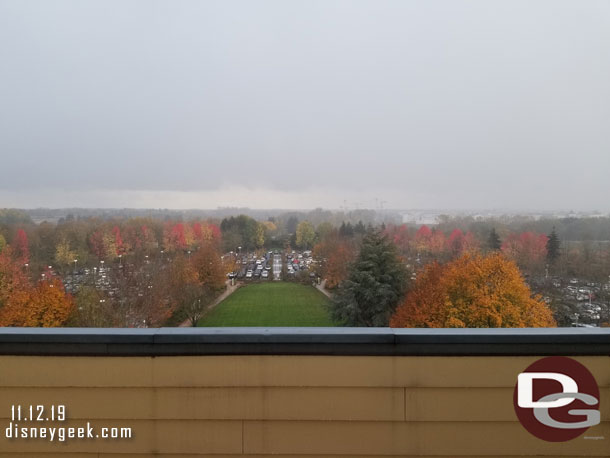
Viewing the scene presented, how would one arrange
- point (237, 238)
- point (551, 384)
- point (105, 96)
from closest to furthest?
point (551, 384)
point (105, 96)
point (237, 238)

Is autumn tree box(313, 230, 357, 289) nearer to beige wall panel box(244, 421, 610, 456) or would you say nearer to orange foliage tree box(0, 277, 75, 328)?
orange foliage tree box(0, 277, 75, 328)

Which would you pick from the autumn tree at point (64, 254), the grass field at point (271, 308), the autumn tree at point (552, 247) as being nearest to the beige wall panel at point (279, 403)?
the grass field at point (271, 308)

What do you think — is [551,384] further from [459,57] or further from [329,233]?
[329,233]

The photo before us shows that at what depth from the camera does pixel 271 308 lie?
1928 cm

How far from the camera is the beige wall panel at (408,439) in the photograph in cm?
132

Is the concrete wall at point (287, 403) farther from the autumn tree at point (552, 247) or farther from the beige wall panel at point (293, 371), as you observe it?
the autumn tree at point (552, 247)

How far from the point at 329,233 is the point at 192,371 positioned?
31.3 m

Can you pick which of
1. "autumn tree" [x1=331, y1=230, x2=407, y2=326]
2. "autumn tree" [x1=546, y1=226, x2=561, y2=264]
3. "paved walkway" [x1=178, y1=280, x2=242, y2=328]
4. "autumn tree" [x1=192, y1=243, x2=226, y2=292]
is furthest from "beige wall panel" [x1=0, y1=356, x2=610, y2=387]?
"autumn tree" [x1=192, y1=243, x2=226, y2=292]

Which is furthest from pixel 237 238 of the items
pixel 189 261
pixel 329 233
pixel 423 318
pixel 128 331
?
pixel 128 331

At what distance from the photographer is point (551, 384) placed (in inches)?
51.3

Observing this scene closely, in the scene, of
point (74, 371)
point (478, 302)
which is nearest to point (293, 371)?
point (74, 371)

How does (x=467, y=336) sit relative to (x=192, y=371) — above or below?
above
